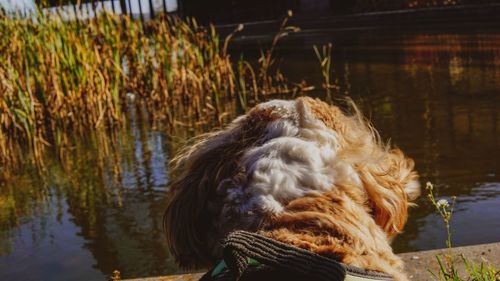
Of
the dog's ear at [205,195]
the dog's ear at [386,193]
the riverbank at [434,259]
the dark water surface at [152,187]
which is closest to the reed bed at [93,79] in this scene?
the dark water surface at [152,187]

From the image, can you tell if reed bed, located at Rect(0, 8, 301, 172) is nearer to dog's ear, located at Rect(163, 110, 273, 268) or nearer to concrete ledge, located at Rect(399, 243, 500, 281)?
concrete ledge, located at Rect(399, 243, 500, 281)

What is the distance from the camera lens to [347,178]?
1.83 meters

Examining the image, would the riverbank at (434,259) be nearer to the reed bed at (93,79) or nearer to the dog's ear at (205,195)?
the dog's ear at (205,195)

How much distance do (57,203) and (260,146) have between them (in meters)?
3.51

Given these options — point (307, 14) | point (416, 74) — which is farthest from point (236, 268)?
point (307, 14)

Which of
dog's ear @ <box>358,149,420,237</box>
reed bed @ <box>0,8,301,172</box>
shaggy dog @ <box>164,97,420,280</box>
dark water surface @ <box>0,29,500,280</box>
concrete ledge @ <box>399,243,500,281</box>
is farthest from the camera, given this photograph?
reed bed @ <box>0,8,301,172</box>

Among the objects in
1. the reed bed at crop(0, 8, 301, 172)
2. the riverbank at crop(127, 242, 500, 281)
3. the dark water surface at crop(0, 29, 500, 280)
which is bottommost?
the dark water surface at crop(0, 29, 500, 280)

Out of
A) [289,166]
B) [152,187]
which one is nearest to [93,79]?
[152,187]

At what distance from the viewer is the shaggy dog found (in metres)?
1.69

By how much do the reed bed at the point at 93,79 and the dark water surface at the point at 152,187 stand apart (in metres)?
0.36

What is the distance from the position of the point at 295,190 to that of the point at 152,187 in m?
3.51

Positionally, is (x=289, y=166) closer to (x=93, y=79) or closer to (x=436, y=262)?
(x=436, y=262)

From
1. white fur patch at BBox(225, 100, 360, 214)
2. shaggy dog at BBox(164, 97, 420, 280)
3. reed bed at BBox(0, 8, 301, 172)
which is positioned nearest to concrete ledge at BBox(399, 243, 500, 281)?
shaggy dog at BBox(164, 97, 420, 280)

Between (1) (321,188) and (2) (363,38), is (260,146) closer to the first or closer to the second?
(1) (321,188)
